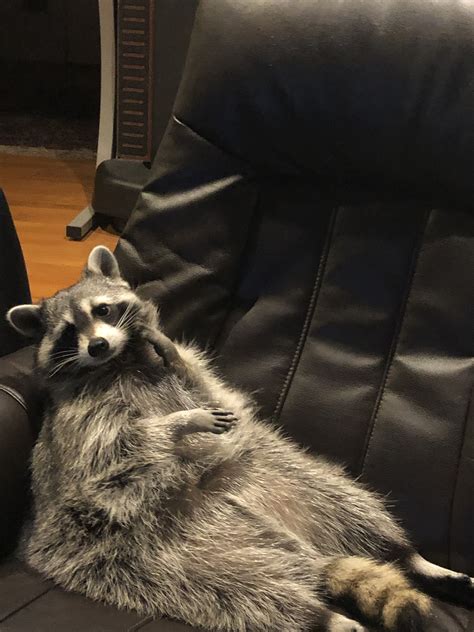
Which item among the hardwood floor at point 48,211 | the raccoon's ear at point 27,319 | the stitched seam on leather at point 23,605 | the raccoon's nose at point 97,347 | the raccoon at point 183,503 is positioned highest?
the raccoon's nose at point 97,347

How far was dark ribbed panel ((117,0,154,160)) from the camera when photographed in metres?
2.99

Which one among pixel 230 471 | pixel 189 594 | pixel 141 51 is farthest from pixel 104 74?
pixel 189 594

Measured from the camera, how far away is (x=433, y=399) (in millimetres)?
1422

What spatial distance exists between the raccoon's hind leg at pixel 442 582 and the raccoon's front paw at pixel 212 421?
1.34 feet

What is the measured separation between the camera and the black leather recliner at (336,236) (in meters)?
1.35

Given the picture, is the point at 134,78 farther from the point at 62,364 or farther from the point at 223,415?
the point at 223,415

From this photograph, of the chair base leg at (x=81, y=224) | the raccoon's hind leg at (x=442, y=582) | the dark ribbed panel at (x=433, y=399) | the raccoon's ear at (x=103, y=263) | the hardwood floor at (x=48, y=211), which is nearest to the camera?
the raccoon's hind leg at (x=442, y=582)

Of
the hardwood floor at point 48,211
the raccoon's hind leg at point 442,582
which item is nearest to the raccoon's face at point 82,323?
the raccoon's hind leg at point 442,582

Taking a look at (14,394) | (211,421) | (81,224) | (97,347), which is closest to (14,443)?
(14,394)

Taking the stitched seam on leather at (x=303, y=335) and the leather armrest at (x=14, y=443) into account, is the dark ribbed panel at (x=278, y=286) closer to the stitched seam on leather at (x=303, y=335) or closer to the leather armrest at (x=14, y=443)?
the stitched seam on leather at (x=303, y=335)

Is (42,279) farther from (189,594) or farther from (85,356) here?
(189,594)

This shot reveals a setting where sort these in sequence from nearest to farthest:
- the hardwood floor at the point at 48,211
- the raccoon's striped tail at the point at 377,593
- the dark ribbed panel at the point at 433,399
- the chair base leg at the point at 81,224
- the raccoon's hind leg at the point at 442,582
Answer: the raccoon's striped tail at the point at 377,593
the raccoon's hind leg at the point at 442,582
the dark ribbed panel at the point at 433,399
the hardwood floor at the point at 48,211
the chair base leg at the point at 81,224

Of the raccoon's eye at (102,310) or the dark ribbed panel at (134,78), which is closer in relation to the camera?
the raccoon's eye at (102,310)

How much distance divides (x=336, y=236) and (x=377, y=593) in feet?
2.24
